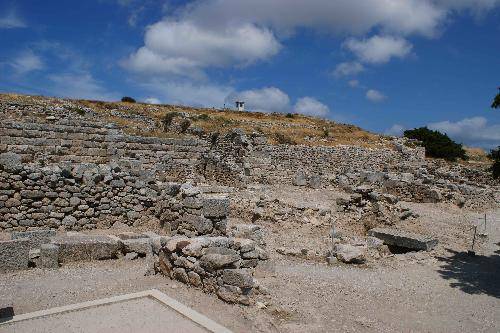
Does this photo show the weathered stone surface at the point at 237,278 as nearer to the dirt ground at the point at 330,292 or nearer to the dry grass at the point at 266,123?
the dirt ground at the point at 330,292

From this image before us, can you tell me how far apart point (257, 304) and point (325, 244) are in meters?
6.13

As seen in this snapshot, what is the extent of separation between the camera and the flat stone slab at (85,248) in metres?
9.31

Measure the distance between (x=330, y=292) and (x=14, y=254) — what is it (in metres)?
6.25

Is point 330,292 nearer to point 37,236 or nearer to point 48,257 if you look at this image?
point 48,257

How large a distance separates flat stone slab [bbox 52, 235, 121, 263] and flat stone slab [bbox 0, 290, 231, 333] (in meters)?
3.04

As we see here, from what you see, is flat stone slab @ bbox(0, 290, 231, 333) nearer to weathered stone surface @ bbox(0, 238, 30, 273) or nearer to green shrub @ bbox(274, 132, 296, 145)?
weathered stone surface @ bbox(0, 238, 30, 273)

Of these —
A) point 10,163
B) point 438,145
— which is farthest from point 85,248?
point 438,145

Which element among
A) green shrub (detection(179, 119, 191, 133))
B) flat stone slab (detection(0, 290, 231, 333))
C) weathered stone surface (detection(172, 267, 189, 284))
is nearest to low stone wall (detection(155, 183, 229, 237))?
weathered stone surface (detection(172, 267, 189, 284))

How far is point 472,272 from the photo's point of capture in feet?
36.7

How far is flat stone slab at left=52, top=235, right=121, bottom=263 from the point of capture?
30.6 feet

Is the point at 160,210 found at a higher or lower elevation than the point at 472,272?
higher

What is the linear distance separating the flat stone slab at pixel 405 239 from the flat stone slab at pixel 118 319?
28.3ft

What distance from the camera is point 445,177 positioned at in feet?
98.7

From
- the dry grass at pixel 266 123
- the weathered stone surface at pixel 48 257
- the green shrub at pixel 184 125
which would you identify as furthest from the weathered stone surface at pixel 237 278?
the dry grass at pixel 266 123
